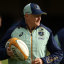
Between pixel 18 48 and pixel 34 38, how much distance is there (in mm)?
A: 406

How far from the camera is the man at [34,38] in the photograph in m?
5.74

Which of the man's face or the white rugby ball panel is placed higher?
the man's face

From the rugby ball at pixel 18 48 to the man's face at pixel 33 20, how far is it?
39 cm

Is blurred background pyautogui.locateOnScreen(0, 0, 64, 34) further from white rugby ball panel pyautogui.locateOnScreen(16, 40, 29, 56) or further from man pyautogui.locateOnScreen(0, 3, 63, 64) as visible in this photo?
white rugby ball panel pyautogui.locateOnScreen(16, 40, 29, 56)

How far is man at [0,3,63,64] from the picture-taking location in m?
5.74

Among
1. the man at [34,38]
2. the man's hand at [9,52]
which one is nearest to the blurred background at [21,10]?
the man at [34,38]

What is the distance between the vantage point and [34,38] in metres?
5.81

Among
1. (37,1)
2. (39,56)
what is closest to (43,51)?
(39,56)

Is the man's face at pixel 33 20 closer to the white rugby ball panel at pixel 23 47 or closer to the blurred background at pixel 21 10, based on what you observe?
the white rugby ball panel at pixel 23 47

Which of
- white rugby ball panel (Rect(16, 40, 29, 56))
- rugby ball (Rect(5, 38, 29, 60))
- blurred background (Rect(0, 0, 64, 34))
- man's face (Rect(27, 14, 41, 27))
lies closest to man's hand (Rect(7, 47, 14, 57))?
rugby ball (Rect(5, 38, 29, 60))

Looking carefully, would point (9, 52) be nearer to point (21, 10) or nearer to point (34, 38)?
point (34, 38)

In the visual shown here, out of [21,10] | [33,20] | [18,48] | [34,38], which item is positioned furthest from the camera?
[21,10]

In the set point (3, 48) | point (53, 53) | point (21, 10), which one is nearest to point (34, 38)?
point (53, 53)

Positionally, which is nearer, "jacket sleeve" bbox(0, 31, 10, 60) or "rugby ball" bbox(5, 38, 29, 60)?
"rugby ball" bbox(5, 38, 29, 60)
